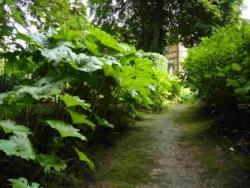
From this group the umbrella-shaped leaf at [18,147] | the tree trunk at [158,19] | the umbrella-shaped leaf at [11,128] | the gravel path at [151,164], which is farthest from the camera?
the tree trunk at [158,19]

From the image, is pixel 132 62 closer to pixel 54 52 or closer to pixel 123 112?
pixel 123 112

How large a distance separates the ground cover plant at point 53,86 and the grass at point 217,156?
47.4 inches

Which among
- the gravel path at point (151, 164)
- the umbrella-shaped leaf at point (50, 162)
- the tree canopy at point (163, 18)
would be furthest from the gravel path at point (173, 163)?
the tree canopy at point (163, 18)

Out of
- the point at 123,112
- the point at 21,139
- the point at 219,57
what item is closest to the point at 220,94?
the point at 219,57

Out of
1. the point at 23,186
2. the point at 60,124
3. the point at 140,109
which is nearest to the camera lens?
the point at 23,186

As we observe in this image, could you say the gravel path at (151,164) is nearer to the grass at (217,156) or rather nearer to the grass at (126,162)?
the grass at (126,162)

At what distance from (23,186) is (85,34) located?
2.24m

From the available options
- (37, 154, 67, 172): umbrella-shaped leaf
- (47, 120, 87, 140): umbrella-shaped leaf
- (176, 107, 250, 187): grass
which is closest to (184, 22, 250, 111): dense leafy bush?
(176, 107, 250, 187): grass

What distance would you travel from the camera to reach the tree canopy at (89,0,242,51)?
2098cm

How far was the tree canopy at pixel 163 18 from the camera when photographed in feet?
68.8

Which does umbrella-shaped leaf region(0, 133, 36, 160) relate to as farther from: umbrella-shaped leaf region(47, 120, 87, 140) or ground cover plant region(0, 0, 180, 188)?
umbrella-shaped leaf region(47, 120, 87, 140)

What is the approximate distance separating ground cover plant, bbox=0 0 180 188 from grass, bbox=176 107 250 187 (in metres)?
1.20

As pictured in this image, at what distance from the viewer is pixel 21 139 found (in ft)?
8.69

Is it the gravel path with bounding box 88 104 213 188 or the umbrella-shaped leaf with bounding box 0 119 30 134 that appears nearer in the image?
the umbrella-shaped leaf with bounding box 0 119 30 134
